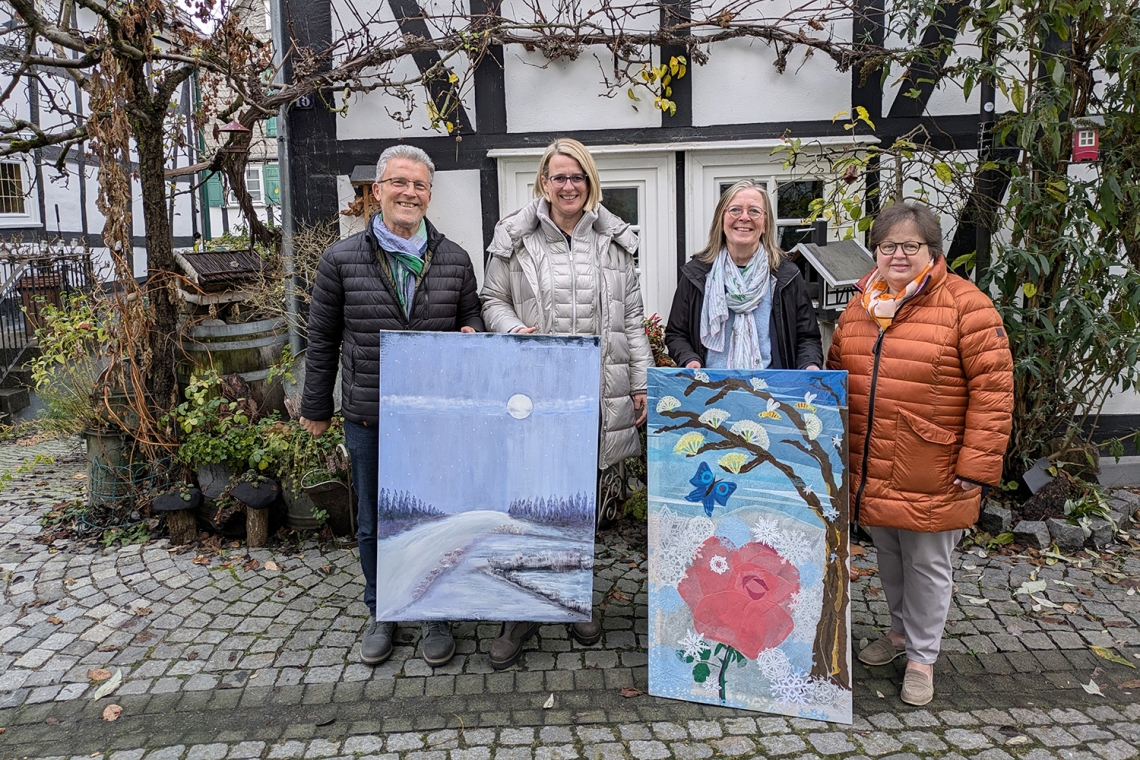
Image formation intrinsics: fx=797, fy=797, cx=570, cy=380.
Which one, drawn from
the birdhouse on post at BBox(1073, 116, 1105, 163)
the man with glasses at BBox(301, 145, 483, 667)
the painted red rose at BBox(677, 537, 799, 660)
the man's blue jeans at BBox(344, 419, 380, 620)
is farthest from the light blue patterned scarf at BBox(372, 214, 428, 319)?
the birdhouse on post at BBox(1073, 116, 1105, 163)

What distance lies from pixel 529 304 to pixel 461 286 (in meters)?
0.28

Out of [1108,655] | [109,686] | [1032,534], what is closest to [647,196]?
[1032,534]

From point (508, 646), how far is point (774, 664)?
1.02m

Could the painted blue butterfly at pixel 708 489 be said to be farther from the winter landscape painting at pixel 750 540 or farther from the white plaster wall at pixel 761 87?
the white plaster wall at pixel 761 87

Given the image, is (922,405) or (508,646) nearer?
(922,405)

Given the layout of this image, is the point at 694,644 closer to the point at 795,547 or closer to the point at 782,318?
the point at 795,547

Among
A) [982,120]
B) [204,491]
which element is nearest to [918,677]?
[982,120]

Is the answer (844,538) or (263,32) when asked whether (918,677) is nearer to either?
(844,538)

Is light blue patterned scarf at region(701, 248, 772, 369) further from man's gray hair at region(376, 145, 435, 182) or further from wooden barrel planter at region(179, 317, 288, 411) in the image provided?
wooden barrel planter at region(179, 317, 288, 411)

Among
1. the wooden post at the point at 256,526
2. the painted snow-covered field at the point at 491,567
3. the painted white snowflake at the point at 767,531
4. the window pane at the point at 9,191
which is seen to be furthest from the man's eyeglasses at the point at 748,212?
the window pane at the point at 9,191

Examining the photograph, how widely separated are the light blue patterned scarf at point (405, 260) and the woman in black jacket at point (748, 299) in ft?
3.43

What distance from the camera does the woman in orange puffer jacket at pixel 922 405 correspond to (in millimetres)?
2576

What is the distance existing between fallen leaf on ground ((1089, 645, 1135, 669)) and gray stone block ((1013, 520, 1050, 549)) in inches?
38.0

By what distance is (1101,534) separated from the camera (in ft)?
13.6
